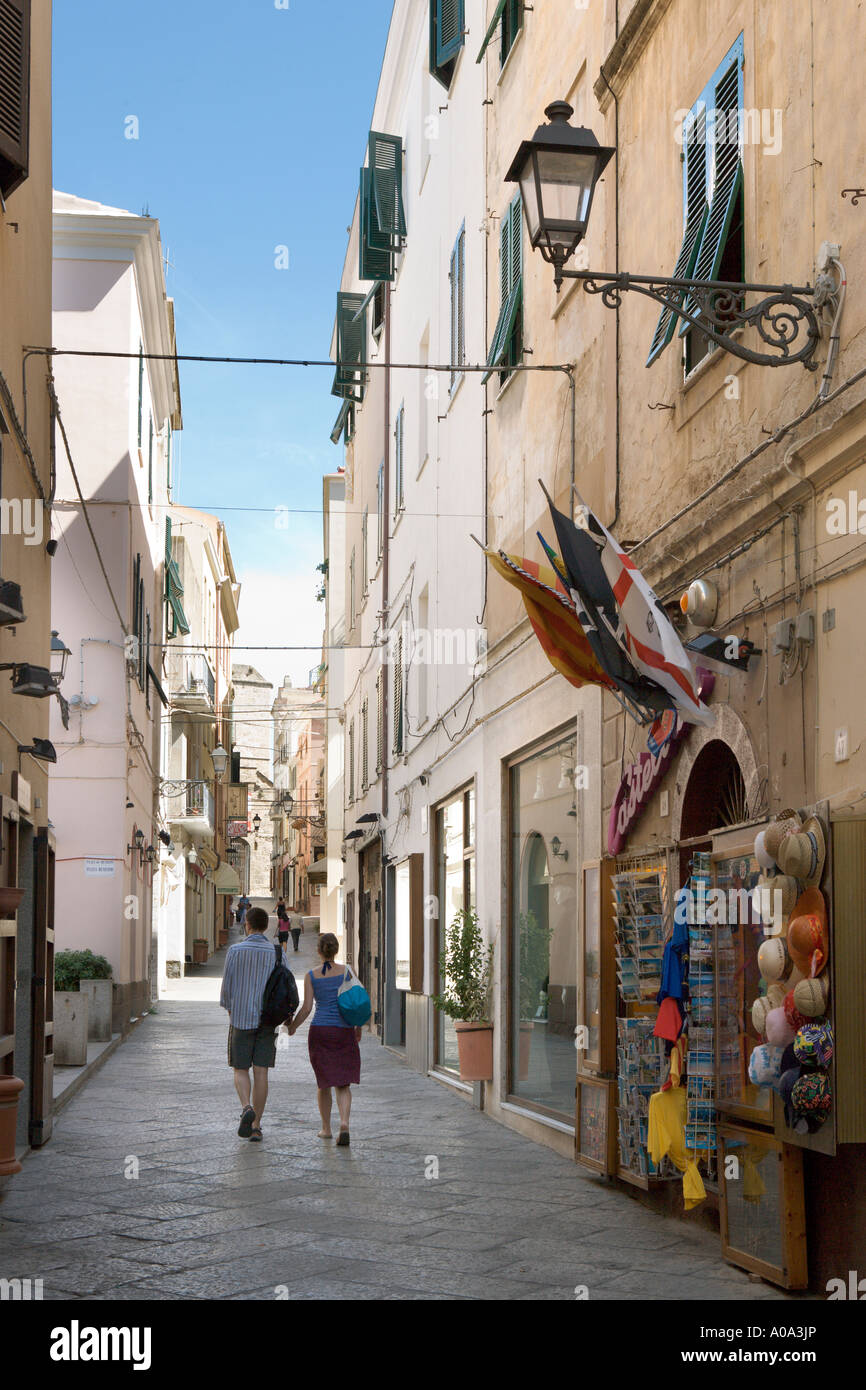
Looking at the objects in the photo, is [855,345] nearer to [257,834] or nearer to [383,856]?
[383,856]

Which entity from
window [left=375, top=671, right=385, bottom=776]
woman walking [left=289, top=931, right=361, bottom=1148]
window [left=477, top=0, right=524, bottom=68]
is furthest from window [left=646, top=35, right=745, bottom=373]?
window [left=375, top=671, right=385, bottom=776]

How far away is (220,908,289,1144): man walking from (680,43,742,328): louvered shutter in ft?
18.4

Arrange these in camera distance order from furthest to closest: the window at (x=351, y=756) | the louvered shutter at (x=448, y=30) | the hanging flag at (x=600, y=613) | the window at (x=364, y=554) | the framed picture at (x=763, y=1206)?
the window at (x=351, y=756) < the window at (x=364, y=554) < the louvered shutter at (x=448, y=30) < the hanging flag at (x=600, y=613) < the framed picture at (x=763, y=1206)

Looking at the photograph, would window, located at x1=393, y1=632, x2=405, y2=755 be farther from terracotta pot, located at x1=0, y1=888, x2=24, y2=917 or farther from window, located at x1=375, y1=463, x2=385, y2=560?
terracotta pot, located at x1=0, y1=888, x2=24, y2=917

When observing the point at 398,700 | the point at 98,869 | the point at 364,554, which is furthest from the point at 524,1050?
the point at 364,554

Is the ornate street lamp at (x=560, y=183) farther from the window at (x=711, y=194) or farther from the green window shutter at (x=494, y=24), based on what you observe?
the green window shutter at (x=494, y=24)

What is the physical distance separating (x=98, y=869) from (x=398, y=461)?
711 centimetres

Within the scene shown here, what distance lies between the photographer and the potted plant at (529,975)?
12.0 metres

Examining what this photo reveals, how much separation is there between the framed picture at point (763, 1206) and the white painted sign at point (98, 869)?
15.0 metres

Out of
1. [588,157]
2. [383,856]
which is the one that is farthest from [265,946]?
[383,856]

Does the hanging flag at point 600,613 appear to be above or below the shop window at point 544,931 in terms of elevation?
above

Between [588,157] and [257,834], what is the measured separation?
10078 cm

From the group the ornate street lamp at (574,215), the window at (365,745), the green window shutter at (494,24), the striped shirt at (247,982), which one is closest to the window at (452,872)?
the striped shirt at (247,982)

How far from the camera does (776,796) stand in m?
7.06
